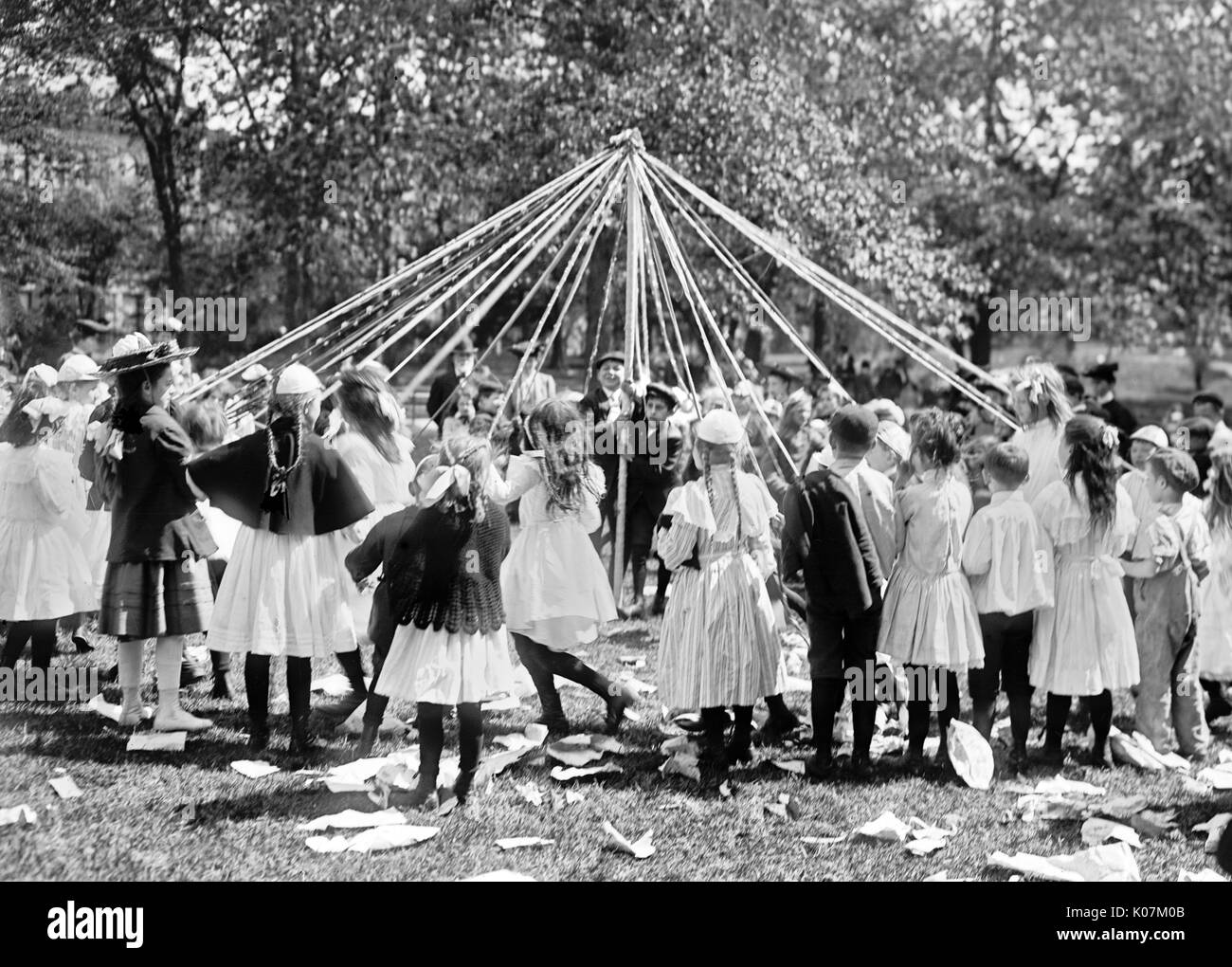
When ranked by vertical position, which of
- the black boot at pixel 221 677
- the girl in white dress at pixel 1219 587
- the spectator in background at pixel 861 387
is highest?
the spectator in background at pixel 861 387

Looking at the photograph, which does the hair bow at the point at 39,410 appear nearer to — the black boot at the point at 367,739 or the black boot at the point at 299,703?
the black boot at the point at 299,703

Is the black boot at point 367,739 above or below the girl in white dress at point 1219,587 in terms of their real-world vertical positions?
below

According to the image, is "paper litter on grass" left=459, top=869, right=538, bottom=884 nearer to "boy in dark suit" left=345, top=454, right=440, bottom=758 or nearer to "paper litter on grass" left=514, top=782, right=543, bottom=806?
"paper litter on grass" left=514, top=782, right=543, bottom=806

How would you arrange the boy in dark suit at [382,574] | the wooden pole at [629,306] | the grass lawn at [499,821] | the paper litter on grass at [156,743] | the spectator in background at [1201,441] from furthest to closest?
1. the spectator in background at [1201,441]
2. the wooden pole at [629,306]
3. the paper litter on grass at [156,743]
4. the boy in dark suit at [382,574]
5. the grass lawn at [499,821]

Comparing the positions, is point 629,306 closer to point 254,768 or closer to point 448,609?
point 448,609

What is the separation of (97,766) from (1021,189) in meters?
17.9

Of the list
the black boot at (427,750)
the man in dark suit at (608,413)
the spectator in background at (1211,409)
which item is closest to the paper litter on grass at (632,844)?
the black boot at (427,750)

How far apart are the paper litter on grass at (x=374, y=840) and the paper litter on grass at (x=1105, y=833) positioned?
224 centimetres

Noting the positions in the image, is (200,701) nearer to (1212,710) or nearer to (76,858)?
(76,858)

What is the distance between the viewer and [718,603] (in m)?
4.83

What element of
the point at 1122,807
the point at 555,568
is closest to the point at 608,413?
the point at 555,568

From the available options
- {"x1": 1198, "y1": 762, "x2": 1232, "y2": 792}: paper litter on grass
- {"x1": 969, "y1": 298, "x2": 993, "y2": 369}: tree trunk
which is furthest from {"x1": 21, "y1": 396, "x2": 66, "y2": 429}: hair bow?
{"x1": 969, "y1": 298, "x2": 993, "y2": 369}: tree trunk

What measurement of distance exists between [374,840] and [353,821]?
0.66 ft

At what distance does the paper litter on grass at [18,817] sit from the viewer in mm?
4164
